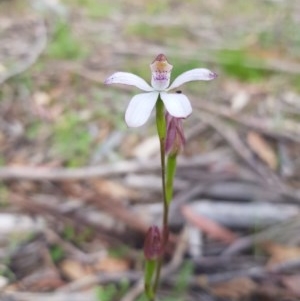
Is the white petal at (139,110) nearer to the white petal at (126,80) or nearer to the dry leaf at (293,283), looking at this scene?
the white petal at (126,80)

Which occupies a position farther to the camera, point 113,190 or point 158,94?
point 113,190

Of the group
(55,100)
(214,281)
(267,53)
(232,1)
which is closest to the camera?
(214,281)

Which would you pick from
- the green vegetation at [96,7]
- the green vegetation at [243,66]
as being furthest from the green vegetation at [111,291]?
the green vegetation at [96,7]

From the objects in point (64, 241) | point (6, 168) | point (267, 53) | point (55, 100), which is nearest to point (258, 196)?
point (64, 241)

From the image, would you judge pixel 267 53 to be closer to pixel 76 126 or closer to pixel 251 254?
pixel 76 126

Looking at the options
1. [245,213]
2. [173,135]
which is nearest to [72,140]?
[245,213]

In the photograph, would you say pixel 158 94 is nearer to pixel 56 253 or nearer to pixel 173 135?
pixel 173 135
